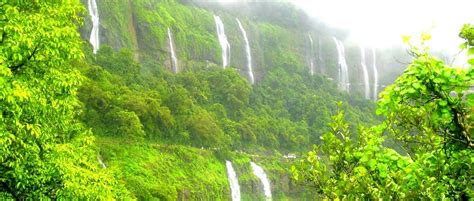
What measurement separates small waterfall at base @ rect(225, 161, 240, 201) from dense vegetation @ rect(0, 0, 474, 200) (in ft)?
2.16

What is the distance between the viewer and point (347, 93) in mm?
93750

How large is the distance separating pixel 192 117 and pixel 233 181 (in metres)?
8.09

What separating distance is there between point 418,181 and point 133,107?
3359 cm

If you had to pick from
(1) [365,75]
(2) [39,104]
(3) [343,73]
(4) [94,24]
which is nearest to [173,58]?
(4) [94,24]

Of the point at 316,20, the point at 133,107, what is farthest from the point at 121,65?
the point at 316,20

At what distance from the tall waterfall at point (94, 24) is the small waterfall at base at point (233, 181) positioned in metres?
21.2

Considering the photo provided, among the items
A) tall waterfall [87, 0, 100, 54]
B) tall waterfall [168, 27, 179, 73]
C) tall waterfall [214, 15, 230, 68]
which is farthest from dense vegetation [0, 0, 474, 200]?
tall waterfall [87, 0, 100, 54]

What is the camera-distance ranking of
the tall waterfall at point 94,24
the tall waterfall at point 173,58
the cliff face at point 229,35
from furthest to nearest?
the tall waterfall at point 173,58, the cliff face at point 229,35, the tall waterfall at point 94,24

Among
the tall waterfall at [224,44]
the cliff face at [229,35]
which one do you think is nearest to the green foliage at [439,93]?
the cliff face at [229,35]

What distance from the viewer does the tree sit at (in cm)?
762

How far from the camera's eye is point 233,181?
1780 inches

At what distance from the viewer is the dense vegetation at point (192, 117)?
4.21 meters

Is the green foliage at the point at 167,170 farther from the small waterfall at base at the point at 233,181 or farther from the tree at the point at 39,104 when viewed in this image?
the tree at the point at 39,104

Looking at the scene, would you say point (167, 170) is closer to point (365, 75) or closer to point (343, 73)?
point (343, 73)
